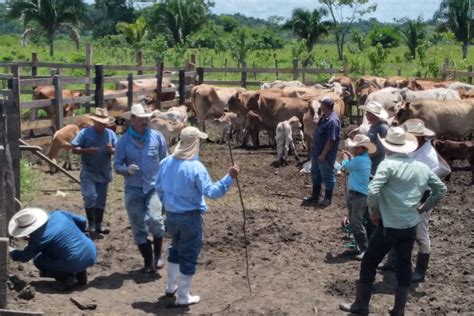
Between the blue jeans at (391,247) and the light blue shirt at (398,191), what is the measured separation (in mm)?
84

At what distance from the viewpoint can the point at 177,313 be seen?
7094mm

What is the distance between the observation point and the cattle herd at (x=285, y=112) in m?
14.7

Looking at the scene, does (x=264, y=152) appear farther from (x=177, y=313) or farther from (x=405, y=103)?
(x=177, y=313)

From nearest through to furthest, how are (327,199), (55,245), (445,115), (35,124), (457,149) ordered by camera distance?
(55,245) → (327,199) → (457,149) → (35,124) → (445,115)

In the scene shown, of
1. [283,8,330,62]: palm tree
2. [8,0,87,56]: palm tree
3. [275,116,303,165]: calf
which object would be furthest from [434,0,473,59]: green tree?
[275,116,303,165]: calf

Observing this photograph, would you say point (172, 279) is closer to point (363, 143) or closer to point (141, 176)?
point (141, 176)

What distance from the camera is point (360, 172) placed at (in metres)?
8.52

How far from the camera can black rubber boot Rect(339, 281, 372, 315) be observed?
22.8 feet

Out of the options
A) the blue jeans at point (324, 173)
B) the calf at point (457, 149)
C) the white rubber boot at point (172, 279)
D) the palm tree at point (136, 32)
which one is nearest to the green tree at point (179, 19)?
the palm tree at point (136, 32)

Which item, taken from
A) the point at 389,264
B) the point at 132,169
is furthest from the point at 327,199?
the point at 132,169

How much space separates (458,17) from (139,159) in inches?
2000

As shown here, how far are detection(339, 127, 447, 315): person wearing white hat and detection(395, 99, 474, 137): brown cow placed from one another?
10.5m

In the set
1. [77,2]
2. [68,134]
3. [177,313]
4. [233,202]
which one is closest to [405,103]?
[233,202]

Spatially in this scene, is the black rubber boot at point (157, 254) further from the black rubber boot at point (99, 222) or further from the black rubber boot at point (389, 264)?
the black rubber boot at point (389, 264)
